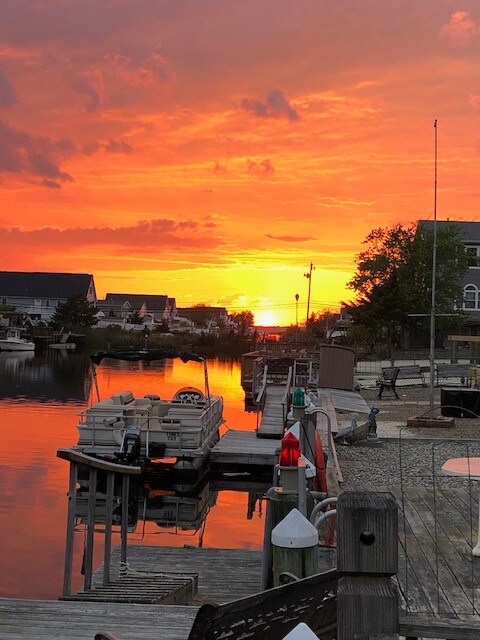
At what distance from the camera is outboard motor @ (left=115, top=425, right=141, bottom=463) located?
70.5 feet

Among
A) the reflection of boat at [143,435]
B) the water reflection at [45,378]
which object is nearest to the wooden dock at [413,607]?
the reflection of boat at [143,435]

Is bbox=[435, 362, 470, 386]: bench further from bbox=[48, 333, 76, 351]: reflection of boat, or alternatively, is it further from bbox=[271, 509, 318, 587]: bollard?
bbox=[48, 333, 76, 351]: reflection of boat

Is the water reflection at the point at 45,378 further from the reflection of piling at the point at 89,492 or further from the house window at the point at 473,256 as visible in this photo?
the reflection of piling at the point at 89,492

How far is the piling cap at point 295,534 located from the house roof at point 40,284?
144 m

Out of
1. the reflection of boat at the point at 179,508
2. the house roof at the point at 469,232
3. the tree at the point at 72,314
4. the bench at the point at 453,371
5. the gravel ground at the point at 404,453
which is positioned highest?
the house roof at the point at 469,232

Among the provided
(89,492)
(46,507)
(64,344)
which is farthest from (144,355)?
(64,344)

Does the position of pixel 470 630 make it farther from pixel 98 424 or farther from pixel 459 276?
pixel 459 276

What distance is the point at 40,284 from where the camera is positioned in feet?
498

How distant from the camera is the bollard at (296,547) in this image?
6352 millimetres

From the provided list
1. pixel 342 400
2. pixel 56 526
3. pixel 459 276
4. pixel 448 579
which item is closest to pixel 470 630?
pixel 448 579

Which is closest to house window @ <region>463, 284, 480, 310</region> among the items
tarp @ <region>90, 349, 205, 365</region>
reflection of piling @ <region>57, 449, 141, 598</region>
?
tarp @ <region>90, 349, 205, 365</region>

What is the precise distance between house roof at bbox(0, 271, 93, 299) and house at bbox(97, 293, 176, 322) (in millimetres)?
19167

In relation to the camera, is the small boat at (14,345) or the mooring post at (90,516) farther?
the small boat at (14,345)

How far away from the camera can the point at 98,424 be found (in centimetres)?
2264
